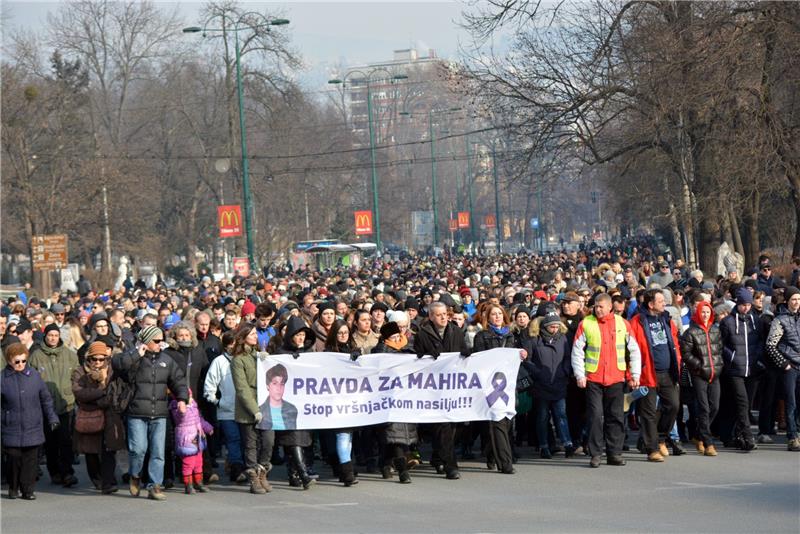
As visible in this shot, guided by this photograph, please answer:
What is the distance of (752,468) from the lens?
12.8 metres

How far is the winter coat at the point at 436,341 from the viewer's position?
13.1 m

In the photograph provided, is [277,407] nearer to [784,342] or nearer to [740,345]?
[740,345]

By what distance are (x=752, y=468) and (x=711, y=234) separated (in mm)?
23843

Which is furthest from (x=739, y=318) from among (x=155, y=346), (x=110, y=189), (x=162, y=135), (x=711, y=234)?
(x=162, y=135)

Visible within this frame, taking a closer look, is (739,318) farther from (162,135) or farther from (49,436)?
(162,135)

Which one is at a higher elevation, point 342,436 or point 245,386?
point 245,386

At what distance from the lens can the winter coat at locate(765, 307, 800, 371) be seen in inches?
553

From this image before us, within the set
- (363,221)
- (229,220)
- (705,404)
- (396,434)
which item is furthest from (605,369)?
(363,221)

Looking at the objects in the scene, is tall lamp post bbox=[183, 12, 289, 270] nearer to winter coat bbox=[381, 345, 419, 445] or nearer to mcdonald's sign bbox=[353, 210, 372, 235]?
mcdonald's sign bbox=[353, 210, 372, 235]

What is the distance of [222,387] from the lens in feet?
42.2

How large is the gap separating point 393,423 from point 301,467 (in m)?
0.96

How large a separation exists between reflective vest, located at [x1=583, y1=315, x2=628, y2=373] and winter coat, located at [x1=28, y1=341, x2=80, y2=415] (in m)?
4.98

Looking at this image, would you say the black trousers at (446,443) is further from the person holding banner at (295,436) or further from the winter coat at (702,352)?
the winter coat at (702,352)

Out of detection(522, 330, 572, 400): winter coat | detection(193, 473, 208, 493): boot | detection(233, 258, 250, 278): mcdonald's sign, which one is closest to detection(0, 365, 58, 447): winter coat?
detection(193, 473, 208, 493): boot
